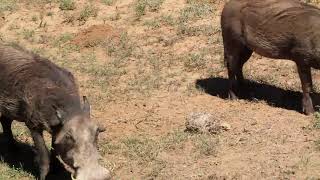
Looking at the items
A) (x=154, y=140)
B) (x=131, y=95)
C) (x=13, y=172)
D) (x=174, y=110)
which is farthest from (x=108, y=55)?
(x=13, y=172)

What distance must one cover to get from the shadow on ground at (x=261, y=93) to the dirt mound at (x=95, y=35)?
2.63 meters

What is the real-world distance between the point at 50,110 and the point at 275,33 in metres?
3.78

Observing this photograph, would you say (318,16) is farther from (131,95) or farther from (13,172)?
(13,172)

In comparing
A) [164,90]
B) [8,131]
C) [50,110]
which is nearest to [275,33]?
[164,90]

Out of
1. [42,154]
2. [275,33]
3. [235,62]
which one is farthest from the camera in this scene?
[235,62]

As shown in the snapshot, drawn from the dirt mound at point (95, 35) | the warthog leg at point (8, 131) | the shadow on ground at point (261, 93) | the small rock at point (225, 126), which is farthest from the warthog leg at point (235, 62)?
the warthog leg at point (8, 131)

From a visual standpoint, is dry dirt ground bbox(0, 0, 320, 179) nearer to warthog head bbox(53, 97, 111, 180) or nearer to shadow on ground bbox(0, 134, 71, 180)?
shadow on ground bbox(0, 134, 71, 180)

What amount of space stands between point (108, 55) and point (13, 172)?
4.47 m

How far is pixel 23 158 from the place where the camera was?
292 inches

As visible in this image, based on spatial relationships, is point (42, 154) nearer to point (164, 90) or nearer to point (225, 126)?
point (225, 126)

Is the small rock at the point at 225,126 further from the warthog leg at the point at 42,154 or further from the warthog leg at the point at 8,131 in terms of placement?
the warthog leg at the point at 8,131

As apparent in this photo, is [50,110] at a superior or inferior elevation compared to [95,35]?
superior

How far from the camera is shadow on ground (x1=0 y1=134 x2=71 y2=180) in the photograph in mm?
6941

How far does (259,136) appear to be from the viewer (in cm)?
764
